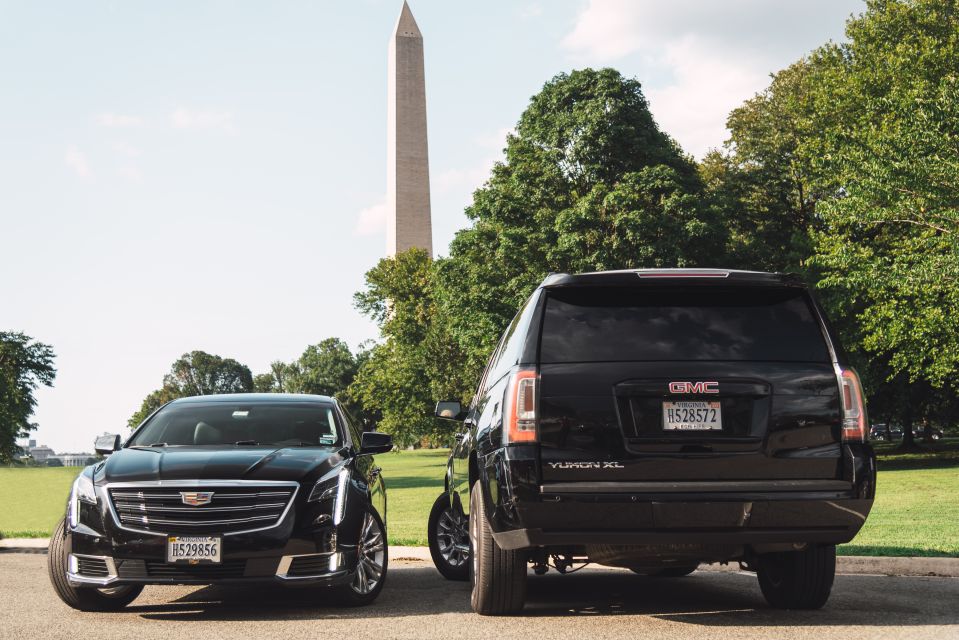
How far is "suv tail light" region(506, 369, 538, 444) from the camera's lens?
5926 millimetres

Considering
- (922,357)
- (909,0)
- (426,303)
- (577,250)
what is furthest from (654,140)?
(426,303)

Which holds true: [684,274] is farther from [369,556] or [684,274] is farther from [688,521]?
[369,556]

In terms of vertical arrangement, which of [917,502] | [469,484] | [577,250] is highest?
[577,250]

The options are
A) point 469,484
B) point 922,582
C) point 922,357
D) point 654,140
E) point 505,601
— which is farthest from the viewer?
point 654,140

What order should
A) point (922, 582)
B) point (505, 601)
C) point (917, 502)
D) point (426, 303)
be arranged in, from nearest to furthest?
point (505, 601), point (922, 582), point (917, 502), point (426, 303)

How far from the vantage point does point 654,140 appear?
35094 mm

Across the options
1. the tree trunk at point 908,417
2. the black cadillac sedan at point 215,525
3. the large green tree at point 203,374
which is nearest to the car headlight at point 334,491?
the black cadillac sedan at point 215,525

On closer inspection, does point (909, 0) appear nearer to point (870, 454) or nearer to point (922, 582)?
point (922, 582)

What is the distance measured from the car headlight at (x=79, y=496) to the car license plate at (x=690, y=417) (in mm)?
3780

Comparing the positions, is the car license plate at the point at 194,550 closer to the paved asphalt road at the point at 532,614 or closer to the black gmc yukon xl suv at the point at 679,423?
the paved asphalt road at the point at 532,614

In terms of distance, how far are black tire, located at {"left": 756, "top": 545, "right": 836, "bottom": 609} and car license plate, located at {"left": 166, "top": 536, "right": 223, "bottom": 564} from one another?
359 cm

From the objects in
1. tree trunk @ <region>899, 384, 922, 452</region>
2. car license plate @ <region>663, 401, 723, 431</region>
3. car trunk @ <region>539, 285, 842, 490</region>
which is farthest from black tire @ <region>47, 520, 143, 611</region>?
tree trunk @ <region>899, 384, 922, 452</region>

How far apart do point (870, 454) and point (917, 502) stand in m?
18.2

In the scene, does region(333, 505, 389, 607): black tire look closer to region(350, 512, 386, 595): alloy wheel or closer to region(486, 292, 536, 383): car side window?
region(350, 512, 386, 595): alloy wheel
